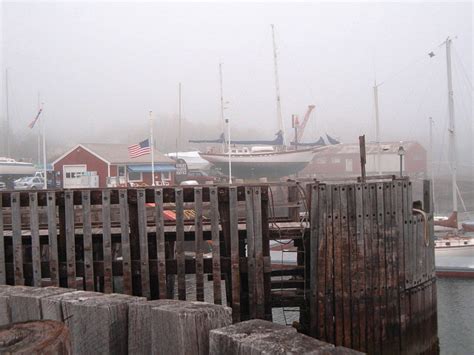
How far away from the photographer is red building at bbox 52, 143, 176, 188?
5103 centimetres

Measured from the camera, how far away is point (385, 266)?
881cm

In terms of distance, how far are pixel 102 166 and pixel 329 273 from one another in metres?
46.2

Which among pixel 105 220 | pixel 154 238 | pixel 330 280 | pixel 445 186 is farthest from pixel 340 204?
pixel 445 186

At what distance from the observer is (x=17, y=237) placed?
8.63 metres

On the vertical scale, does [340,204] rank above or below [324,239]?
above

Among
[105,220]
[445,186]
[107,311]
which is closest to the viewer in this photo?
[107,311]

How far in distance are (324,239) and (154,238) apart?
10.7 ft

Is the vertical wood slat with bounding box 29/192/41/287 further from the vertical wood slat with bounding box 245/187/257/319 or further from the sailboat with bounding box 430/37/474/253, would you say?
the sailboat with bounding box 430/37/474/253

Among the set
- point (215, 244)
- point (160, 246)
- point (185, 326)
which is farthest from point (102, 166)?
point (185, 326)

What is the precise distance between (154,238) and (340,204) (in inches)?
143

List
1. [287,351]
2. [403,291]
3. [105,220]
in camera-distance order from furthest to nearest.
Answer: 1. [403,291]
2. [105,220]
3. [287,351]

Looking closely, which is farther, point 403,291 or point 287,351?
point 403,291

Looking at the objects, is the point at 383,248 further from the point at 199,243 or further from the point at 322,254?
the point at 199,243

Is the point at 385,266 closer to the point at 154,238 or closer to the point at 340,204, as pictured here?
the point at 340,204
